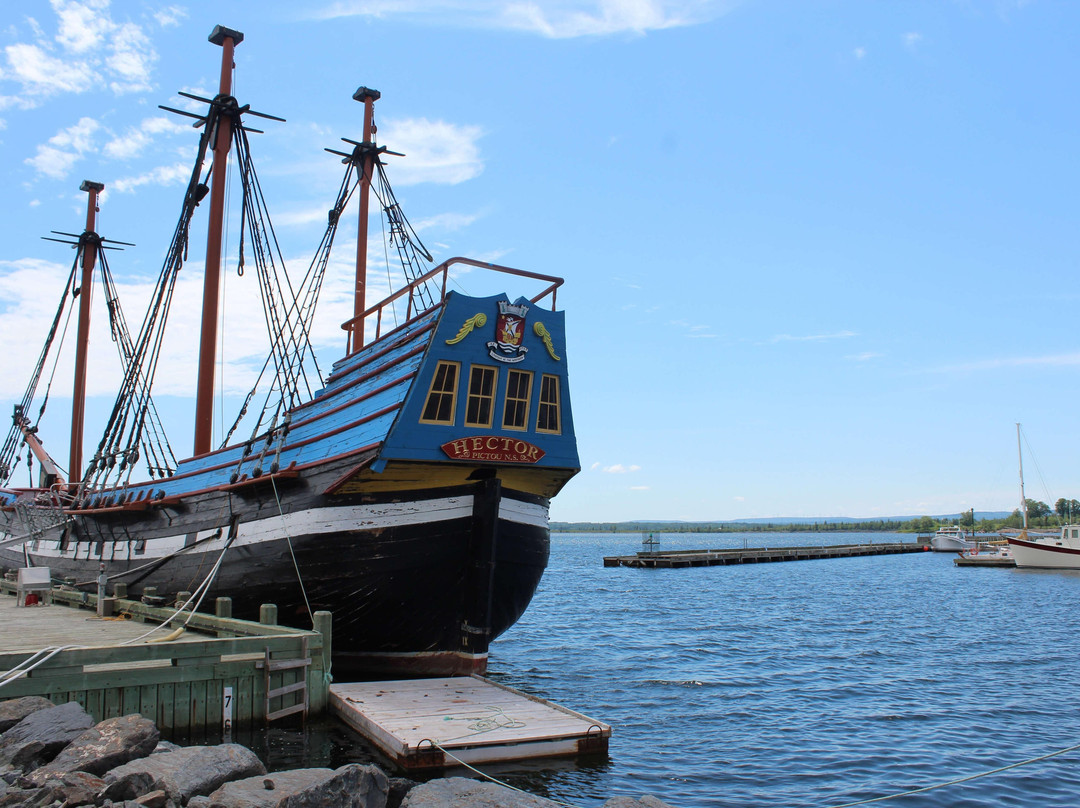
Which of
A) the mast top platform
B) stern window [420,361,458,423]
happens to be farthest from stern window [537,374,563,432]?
the mast top platform

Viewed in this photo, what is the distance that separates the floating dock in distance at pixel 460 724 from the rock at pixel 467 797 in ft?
6.40

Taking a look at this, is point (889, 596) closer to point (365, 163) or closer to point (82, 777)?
point (365, 163)

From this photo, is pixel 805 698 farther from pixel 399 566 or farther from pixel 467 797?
pixel 467 797

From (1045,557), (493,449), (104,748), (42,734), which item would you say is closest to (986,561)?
(1045,557)

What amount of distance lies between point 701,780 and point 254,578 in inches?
384

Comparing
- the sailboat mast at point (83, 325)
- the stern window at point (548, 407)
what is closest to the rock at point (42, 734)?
the stern window at point (548, 407)

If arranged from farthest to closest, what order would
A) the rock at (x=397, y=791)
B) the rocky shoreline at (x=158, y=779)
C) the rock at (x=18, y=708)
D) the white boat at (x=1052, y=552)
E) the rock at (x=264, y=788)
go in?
the white boat at (x=1052, y=552), the rock at (x=18, y=708), the rock at (x=397, y=791), the rock at (x=264, y=788), the rocky shoreline at (x=158, y=779)

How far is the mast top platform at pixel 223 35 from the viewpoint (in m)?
25.5

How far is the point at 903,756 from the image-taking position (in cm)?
1374

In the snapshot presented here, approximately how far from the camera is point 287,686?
12.5 meters

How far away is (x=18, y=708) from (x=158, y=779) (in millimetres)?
3053

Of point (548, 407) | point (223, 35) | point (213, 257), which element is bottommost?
point (548, 407)

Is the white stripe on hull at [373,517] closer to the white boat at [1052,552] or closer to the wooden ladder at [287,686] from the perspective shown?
the wooden ladder at [287,686]

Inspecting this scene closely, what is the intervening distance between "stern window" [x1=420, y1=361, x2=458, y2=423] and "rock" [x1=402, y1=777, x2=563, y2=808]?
24.7ft
